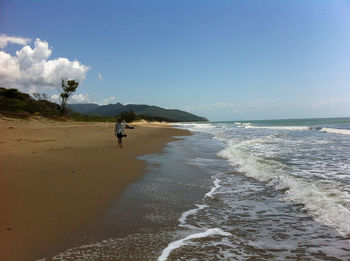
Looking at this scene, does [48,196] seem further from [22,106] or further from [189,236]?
[22,106]

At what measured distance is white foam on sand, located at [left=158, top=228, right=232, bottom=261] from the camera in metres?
3.38

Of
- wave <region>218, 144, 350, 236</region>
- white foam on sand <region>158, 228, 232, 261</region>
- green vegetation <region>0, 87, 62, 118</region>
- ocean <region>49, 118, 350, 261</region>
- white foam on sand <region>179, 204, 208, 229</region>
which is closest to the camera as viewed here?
white foam on sand <region>158, 228, 232, 261</region>

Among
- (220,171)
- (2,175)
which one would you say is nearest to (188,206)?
(220,171)

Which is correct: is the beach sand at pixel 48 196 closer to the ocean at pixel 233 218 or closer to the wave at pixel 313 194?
the ocean at pixel 233 218

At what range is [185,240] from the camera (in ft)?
12.6

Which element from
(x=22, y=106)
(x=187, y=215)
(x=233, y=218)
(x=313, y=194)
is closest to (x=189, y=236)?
(x=187, y=215)

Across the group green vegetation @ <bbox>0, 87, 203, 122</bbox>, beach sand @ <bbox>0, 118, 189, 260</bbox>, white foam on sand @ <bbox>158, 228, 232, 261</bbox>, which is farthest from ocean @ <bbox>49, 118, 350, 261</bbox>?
green vegetation @ <bbox>0, 87, 203, 122</bbox>

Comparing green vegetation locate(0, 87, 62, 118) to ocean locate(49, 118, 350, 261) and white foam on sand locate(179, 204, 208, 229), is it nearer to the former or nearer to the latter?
ocean locate(49, 118, 350, 261)

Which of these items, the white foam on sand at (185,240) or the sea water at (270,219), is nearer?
the white foam on sand at (185,240)

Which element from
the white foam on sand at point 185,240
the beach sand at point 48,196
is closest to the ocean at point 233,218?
the white foam on sand at point 185,240

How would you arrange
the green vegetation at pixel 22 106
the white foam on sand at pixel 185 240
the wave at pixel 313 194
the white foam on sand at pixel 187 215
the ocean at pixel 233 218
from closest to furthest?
the white foam on sand at pixel 185 240 < the ocean at pixel 233 218 < the white foam on sand at pixel 187 215 < the wave at pixel 313 194 < the green vegetation at pixel 22 106

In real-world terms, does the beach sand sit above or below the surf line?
above

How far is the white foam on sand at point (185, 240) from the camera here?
3.38 m

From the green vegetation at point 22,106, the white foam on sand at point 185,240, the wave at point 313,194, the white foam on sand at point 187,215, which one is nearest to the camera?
the white foam on sand at point 185,240
